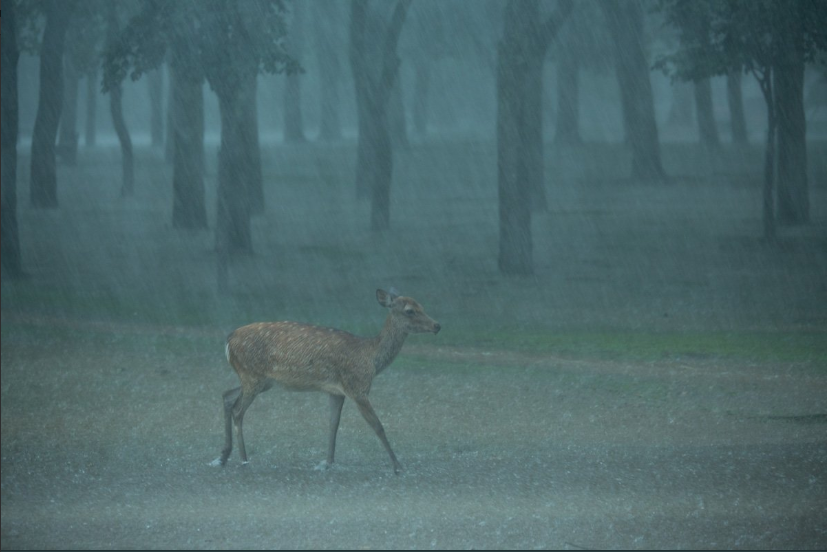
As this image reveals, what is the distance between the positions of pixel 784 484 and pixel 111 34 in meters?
22.6

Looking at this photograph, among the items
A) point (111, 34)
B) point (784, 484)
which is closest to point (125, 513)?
point (784, 484)

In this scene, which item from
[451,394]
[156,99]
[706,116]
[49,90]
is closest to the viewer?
[451,394]

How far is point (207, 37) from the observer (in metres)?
16.8

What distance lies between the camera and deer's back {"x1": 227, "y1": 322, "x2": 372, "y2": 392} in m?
8.51

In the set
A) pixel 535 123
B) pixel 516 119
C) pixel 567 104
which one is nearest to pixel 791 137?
pixel 535 123

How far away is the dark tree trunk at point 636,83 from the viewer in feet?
112

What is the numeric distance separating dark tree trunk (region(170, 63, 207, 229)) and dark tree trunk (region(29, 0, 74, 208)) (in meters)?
2.95

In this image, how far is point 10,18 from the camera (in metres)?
18.4

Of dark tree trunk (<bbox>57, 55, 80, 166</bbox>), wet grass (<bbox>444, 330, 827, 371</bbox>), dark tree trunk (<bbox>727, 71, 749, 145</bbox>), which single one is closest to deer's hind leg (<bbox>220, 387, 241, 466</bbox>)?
wet grass (<bbox>444, 330, 827, 371</bbox>)

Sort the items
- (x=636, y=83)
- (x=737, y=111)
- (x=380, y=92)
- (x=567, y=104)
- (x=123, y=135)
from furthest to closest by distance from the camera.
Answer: (x=567, y=104) → (x=737, y=111) → (x=636, y=83) → (x=123, y=135) → (x=380, y=92)

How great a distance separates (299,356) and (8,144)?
1267 cm

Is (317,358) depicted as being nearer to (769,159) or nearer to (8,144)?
(8,144)

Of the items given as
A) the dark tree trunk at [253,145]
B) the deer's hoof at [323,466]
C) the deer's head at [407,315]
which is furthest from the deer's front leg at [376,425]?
the dark tree trunk at [253,145]

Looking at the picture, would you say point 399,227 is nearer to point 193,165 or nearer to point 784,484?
point 193,165
